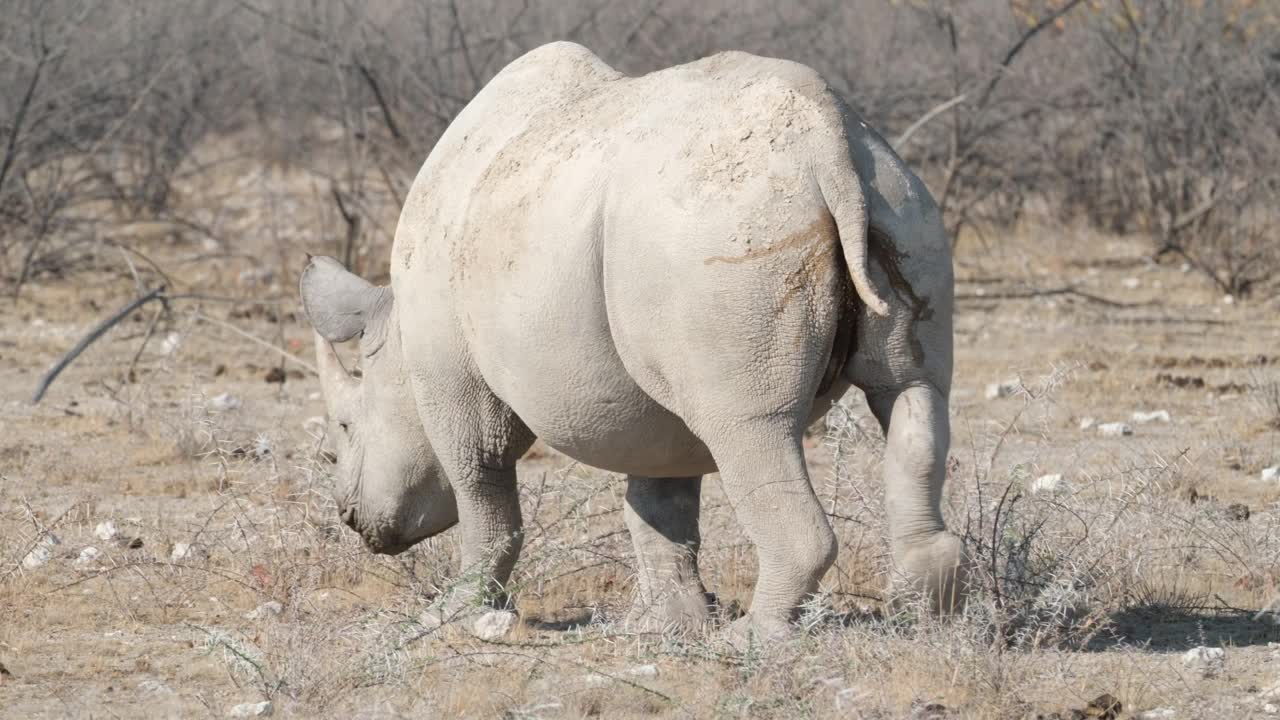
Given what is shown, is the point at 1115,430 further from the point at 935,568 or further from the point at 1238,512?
the point at 935,568

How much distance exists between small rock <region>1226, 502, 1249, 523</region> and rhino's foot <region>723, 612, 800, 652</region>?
284cm

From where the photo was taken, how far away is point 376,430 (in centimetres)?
585

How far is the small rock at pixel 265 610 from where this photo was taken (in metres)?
5.86

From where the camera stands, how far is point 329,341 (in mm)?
6062

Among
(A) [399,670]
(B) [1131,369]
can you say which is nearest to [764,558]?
(A) [399,670]

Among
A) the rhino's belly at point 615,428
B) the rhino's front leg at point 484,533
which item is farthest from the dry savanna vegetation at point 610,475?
the rhino's belly at point 615,428

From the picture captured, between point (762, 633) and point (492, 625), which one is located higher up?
point (762, 633)

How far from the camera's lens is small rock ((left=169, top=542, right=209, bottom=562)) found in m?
6.72

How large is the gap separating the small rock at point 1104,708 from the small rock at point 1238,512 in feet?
8.68

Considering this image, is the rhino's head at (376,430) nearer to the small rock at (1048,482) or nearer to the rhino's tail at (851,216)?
the rhino's tail at (851,216)

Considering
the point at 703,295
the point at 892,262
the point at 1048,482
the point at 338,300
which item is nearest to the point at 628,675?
the point at 703,295

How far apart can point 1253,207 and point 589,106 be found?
1139cm

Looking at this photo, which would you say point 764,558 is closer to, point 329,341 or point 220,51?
point 329,341

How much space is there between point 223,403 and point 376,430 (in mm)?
4537
